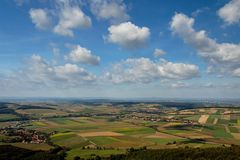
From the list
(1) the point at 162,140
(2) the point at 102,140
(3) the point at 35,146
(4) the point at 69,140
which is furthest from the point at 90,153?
A: (1) the point at 162,140

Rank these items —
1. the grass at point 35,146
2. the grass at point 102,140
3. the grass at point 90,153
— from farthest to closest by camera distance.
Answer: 1. the grass at point 102,140
2. the grass at point 35,146
3. the grass at point 90,153

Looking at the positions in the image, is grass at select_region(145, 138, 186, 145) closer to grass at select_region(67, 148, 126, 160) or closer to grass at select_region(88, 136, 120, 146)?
grass at select_region(88, 136, 120, 146)

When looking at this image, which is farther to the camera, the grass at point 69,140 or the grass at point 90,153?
the grass at point 69,140

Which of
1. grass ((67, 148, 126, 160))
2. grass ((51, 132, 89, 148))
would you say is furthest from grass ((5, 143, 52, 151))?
grass ((67, 148, 126, 160))

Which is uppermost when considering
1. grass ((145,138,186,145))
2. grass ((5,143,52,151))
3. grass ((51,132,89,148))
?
grass ((145,138,186,145))

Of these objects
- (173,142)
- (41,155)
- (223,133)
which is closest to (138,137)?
(173,142)

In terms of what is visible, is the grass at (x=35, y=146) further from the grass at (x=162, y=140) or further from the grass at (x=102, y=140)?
the grass at (x=162, y=140)

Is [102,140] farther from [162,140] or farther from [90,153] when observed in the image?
[90,153]

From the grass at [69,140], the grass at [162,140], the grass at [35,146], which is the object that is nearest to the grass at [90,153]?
the grass at [35,146]

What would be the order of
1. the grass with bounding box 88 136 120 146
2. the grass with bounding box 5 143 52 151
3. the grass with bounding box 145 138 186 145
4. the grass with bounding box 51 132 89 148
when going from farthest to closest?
the grass with bounding box 88 136 120 146, the grass with bounding box 145 138 186 145, the grass with bounding box 51 132 89 148, the grass with bounding box 5 143 52 151

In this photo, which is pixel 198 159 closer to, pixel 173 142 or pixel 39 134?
pixel 173 142

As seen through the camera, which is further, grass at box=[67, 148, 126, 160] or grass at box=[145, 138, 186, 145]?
grass at box=[145, 138, 186, 145]
